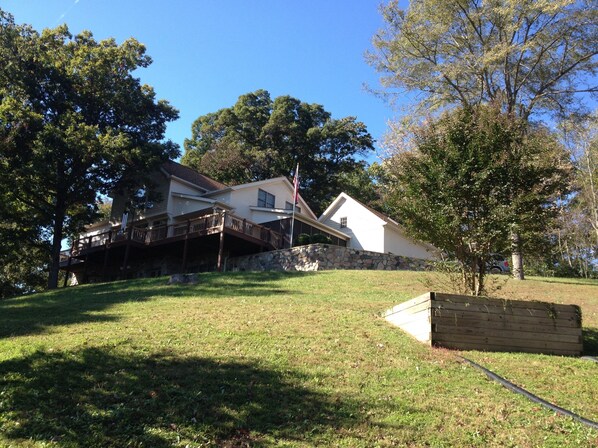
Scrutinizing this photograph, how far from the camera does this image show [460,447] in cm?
Result: 431

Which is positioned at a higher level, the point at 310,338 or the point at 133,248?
the point at 133,248

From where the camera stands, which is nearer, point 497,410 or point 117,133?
point 497,410

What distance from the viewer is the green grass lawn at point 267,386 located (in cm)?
446

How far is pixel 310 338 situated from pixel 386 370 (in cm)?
181

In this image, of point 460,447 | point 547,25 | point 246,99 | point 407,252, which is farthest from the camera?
point 246,99

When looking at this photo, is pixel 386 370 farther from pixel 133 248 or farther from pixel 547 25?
pixel 133 248

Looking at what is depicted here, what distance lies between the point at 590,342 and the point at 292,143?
127 ft

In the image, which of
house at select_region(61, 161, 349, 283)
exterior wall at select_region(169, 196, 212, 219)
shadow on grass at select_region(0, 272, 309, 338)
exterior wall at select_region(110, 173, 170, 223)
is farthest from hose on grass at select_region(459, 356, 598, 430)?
exterior wall at select_region(110, 173, 170, 223)

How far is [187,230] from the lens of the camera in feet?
79.5

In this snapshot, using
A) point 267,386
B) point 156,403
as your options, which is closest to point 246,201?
point 267,386

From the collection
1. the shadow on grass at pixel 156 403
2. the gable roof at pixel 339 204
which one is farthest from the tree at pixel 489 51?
the shadow on grass at pixel 156 403

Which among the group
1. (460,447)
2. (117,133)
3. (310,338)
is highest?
(117,133)

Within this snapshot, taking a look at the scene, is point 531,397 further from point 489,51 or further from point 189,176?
point 189,176

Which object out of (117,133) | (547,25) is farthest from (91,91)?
(547,25)
